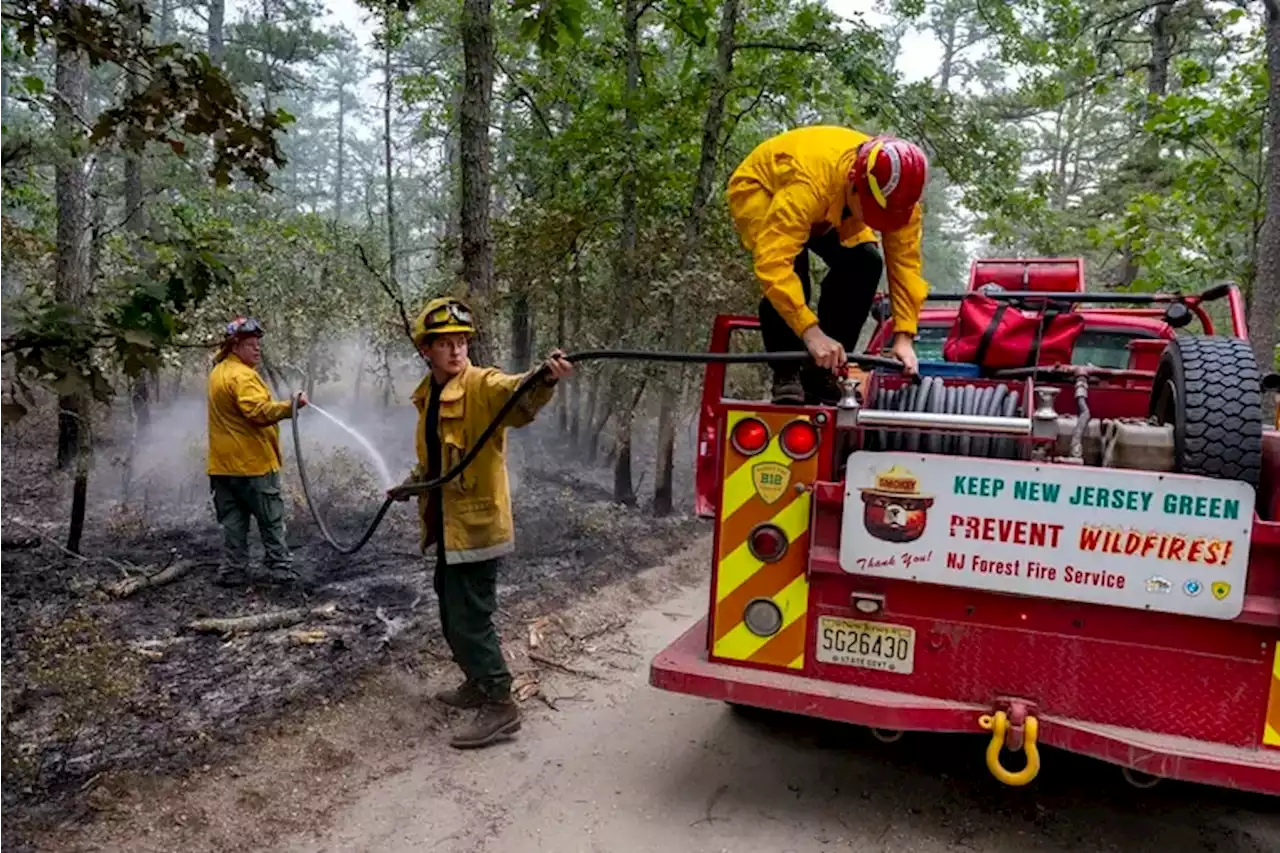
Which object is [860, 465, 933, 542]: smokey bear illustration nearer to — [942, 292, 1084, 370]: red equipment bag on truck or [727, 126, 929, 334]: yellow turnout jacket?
[727, 126, 929, 334]: yellow turnout jacket

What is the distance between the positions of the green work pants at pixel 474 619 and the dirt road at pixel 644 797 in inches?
13.7

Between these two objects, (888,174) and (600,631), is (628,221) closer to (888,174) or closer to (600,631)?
(600,631)

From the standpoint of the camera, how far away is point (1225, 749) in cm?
327

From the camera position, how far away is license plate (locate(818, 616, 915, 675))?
3678mm

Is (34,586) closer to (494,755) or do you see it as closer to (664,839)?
(494,755)

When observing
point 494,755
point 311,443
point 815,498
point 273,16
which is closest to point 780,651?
point 815,498

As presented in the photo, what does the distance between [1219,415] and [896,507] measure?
3.64 ft

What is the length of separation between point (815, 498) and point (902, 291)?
4.28 ft

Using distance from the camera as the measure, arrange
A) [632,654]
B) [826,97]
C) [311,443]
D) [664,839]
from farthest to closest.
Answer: [311,443]
[826,97]
[632,654]
[664,839]

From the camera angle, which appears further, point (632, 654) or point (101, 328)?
point (632, 654)

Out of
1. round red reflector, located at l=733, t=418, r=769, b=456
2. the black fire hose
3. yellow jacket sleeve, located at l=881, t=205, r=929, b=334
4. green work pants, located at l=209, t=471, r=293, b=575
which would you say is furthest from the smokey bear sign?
green work pants, located at l=209, t=471, r=293, b=575

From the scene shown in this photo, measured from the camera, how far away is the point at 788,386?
169 inches

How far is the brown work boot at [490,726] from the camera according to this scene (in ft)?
14.8

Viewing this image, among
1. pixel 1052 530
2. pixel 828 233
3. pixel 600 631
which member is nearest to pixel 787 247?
pixel 828 233
